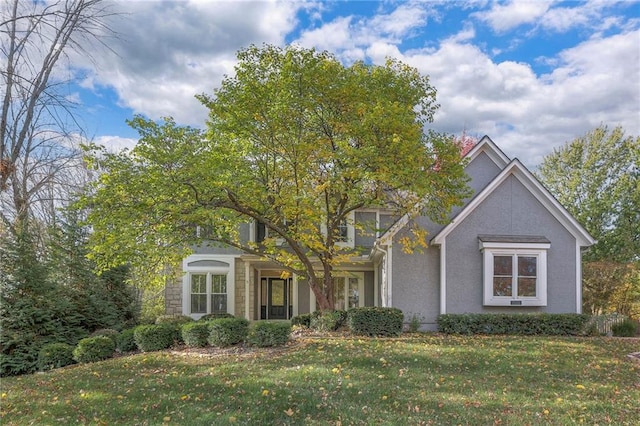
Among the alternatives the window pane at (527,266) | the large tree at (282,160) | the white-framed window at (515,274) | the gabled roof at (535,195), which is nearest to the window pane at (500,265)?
the white-framed window at (515,274)

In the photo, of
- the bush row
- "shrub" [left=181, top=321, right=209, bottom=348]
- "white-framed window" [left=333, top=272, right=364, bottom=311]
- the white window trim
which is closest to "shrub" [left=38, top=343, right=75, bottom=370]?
the bush row

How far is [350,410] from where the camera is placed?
6082 millimetres

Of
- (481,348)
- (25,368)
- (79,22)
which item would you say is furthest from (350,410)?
(79,22)

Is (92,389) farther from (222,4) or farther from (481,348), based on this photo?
(222,4)

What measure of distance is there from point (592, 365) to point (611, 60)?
920 centimetres

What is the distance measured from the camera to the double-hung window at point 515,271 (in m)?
14.0

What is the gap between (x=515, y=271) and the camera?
46.3 feet

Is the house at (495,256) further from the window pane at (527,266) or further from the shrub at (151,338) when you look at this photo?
the shrub at (151,338)

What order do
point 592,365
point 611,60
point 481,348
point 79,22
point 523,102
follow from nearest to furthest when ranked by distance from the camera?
point 592,365, point 481,348, point 611,60, point 79,22, point 523,102

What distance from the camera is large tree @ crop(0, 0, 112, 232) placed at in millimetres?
13773

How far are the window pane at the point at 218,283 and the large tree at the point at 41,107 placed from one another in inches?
256

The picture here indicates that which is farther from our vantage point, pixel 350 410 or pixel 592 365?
pixel 592 365

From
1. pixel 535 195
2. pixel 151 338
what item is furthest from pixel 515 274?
pixel 151 338

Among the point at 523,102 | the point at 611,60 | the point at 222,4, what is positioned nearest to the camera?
the point at 222,4
